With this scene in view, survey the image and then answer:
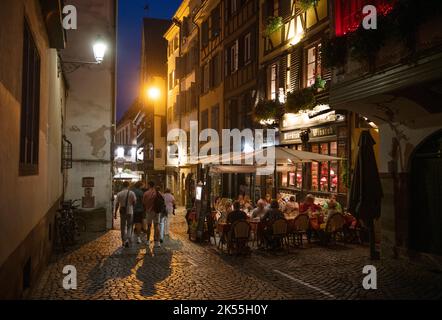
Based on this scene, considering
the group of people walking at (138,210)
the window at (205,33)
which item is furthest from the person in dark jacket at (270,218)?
the window at (205,33)

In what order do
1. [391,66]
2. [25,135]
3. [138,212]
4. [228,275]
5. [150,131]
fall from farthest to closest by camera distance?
[150,131]
[138,212]
[228,275]
[391,66]
[25,135]

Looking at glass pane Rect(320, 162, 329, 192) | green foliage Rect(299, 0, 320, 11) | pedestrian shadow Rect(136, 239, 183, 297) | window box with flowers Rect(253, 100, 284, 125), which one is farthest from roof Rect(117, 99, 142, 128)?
pedestrian shadow Rect(136, 239, 183, 297)

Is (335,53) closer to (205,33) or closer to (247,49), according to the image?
(247,49)

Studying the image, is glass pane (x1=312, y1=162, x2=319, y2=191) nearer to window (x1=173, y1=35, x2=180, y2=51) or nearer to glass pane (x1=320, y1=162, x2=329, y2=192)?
glass pane (x1=320, y1=162, x2=329, y2=192)

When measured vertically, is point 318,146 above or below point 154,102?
below

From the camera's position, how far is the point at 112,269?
10039mm

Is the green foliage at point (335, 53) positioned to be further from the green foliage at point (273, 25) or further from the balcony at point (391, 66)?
the green foliage at point (273, 25)

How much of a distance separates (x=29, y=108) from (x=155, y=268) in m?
4.57

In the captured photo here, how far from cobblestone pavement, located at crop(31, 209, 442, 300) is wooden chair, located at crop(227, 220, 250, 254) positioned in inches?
14.1

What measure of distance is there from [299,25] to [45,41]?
1134 cm

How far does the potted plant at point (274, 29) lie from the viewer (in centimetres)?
1944

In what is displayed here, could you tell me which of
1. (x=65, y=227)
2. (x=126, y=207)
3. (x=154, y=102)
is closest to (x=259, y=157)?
(x=126, y=207)
